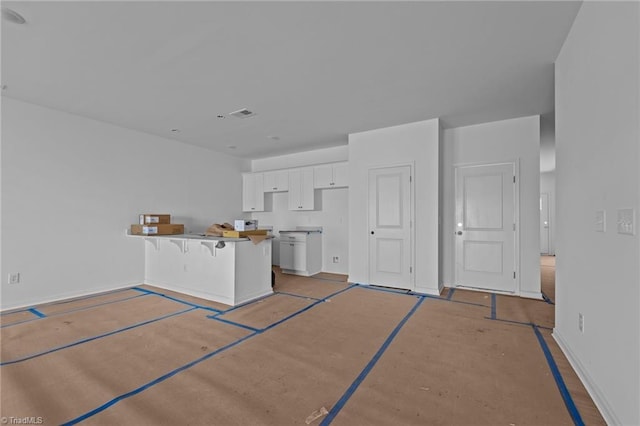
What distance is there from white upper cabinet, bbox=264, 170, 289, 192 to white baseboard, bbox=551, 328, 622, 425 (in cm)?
537

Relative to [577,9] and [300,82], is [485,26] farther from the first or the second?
[300,82]

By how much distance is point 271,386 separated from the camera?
82.1 inches

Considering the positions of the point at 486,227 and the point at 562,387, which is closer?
the point at 562,387

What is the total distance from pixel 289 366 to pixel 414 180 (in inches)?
135

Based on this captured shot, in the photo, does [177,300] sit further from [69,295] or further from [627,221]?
[627,221]

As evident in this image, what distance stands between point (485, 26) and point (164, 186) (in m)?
5.60

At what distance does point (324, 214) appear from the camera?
21.4 ft

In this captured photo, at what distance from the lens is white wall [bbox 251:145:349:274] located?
20.4 ft

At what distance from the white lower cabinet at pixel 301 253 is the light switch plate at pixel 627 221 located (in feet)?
15.7

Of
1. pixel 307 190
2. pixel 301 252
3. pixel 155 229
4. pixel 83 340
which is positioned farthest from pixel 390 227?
pixel 83 340

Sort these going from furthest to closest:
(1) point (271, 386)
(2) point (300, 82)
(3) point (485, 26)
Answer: (2) point (300, 82) → (3) point (485, 26) → (1) point (271, 386)

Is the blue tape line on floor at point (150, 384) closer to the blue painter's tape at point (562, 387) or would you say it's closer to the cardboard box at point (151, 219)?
the blue painter's tape at point (562, 387)

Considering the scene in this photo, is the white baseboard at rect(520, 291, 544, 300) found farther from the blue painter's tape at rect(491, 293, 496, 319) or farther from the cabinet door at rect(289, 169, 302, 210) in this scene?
the cabinet door at rect(289, 169, 302, 210)

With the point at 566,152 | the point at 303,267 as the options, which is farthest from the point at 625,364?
the point at 303,267
